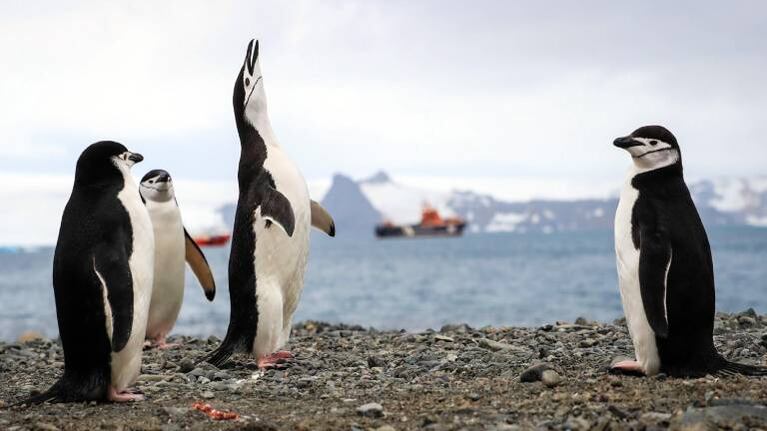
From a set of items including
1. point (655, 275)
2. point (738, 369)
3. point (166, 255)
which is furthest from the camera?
point (166, 255)

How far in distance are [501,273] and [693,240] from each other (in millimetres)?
49947

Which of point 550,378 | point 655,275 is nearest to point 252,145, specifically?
point 550,378

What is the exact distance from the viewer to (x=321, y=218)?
7.81m

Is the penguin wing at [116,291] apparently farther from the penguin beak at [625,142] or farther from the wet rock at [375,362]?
the penguin beak at [625,142]

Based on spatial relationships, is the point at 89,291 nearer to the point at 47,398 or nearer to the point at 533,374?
the point at 47,398

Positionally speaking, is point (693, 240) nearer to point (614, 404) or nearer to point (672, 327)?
point (672, 327)

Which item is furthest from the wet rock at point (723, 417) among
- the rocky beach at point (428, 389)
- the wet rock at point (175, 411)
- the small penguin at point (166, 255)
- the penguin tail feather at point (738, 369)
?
the small penguin at point (166, 255)

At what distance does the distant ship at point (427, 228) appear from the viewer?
11131 centimetres

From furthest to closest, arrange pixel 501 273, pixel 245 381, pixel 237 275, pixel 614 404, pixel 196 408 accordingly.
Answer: pixel 501 273
pixel 237 275
pixel 245 381
pixel 196 408
pixel 614 404

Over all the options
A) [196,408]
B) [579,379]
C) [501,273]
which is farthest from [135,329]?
[501,273]

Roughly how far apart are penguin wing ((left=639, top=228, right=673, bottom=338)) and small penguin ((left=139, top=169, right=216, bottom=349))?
4.27 meters

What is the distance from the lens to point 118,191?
575 centimetres

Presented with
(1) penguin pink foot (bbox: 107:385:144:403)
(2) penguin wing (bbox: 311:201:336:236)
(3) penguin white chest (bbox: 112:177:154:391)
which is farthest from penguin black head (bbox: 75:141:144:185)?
(2) penguin wing (bbox: 311:201:336:236)

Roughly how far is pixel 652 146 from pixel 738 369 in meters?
1.38
